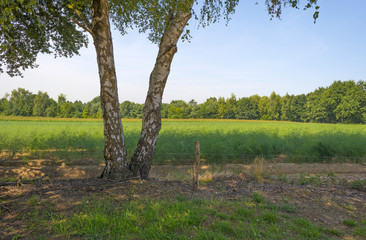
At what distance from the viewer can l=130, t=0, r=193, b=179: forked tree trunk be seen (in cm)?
593

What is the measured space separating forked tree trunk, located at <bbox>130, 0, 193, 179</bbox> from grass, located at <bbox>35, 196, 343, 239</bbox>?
1.86m

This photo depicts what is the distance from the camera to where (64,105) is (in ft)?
182

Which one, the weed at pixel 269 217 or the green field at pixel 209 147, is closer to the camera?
the weed at pixel 269 217

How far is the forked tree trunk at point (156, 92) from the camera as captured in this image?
19.5 ft

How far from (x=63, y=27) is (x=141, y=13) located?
3.60 meters

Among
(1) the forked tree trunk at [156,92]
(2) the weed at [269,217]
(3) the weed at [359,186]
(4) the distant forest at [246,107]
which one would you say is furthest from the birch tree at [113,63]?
(4) the distant forest at [246,107]

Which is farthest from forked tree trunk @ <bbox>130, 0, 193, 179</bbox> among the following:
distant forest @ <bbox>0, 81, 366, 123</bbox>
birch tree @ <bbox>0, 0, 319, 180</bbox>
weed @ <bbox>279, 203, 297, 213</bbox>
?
distant forest @ <bbox>0, 81, 366, 123</bbox>

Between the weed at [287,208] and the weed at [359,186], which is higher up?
the weed at [287,208]

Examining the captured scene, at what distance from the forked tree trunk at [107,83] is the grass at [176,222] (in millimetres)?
1518

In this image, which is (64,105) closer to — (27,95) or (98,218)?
(27,95)

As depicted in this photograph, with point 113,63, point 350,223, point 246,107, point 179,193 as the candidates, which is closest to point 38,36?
point 113,63

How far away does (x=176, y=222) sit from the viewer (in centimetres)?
347

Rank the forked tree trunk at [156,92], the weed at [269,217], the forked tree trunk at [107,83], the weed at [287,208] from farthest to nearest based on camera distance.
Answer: the forked tree trunk at [156,92] < the forked tree trunk at [107,83] < the weed at [287,208] < the weed at [269,217]

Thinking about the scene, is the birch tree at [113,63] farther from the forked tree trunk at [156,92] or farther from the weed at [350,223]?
the weed at [350,223]
